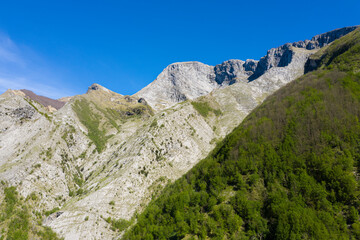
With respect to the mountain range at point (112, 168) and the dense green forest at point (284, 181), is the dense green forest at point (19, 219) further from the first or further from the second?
the dense green forest at point (284, 181)

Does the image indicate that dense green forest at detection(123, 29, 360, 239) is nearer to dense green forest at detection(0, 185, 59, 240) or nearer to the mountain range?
the mountain range

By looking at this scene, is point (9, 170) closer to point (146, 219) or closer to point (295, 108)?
point (146, 219)

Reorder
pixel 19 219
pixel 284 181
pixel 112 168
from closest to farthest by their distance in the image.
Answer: pixel 284 181 → pixel 19 219 → pixel 112 168

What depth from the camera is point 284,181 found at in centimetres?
3934


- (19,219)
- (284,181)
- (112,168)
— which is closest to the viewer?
(284,181)

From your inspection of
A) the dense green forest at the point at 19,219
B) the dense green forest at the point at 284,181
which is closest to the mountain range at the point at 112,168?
the dense green forest at the point at 19,219

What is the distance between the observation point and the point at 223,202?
41188 millimetres

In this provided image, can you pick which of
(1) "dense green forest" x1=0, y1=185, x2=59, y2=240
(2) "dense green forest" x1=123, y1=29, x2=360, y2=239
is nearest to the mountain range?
(1) "dense green forest" x1=0, y1=185, x2=59, y2=240

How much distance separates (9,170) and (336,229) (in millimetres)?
88530

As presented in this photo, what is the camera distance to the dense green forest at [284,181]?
31328 mm

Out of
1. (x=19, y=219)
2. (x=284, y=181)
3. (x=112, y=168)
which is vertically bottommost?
(x=284, y=181)

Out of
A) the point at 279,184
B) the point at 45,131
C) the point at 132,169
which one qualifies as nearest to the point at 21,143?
the point at 45,131

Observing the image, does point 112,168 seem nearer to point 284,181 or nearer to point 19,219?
point 19,219

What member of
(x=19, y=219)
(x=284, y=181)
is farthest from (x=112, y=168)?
(x=284, y=181)
